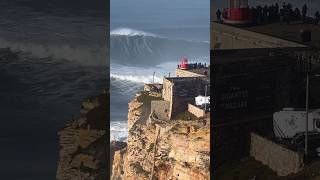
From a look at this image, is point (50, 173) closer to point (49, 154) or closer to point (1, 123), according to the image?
point (49, 154)

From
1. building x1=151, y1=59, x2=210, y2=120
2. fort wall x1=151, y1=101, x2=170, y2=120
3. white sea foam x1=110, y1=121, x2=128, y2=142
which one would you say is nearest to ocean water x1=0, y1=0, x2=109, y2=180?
building x1=151, y1=59, x2=210, y2=120

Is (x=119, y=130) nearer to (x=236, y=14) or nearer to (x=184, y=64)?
(x=184, y=64)

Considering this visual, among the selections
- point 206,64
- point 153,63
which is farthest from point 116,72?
point 206,64

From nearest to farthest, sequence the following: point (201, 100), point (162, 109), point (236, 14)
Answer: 1. point (236, 14)
2. point (201, 100)
3. point (162, 109)

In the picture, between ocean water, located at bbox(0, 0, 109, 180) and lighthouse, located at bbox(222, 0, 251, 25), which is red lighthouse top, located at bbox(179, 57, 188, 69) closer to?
lighthouse, located at bbox(222, 0, 251, 25)

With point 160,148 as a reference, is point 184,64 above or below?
above

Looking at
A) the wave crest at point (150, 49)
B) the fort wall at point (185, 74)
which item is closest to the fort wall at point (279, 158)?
the fort wall at point (185, 74)

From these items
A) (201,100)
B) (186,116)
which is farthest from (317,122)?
(186,116)
